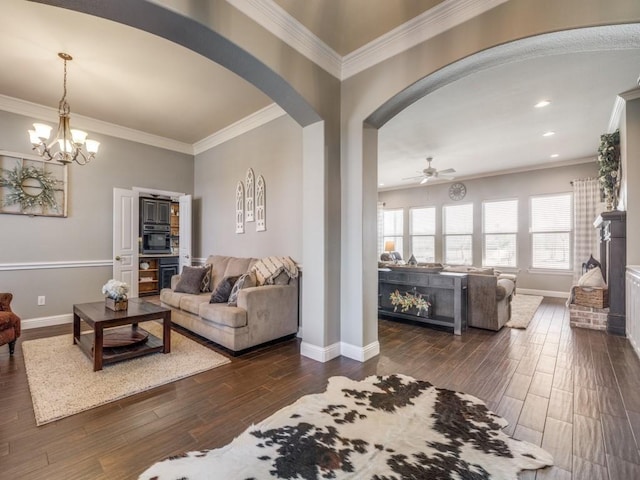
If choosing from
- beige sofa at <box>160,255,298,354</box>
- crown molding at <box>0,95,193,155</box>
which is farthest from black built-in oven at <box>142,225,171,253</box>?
beige sofa at <box>160,255,298,354</box>

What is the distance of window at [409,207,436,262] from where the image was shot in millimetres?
8891

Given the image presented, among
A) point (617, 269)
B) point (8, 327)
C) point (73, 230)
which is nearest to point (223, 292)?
point (8, 327)

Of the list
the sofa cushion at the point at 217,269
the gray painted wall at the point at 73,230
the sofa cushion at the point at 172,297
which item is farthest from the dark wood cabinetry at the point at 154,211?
the sofa cushion at the point at 172,297

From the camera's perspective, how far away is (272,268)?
12.3ft

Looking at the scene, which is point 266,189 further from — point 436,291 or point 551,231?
point 551,231

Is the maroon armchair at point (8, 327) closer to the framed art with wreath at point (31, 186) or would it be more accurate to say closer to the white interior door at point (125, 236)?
the framed art with wreath at point (31, 186)

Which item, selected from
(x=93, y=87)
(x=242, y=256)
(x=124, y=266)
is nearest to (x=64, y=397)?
(x=242, y=256)

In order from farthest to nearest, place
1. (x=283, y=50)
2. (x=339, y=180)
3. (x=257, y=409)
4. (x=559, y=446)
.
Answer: (x=339, y=180) < (x=283, y=50) < (x=257, y=409) < (x=559, y=446)

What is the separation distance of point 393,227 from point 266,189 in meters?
6.26

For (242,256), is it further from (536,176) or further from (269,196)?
(536,176)

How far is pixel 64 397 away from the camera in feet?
7.48

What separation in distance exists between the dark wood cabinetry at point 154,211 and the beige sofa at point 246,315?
12.2ft

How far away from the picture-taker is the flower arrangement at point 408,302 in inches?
169

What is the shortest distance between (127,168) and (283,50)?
400cm
